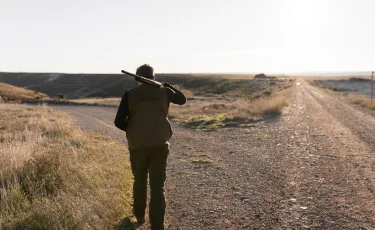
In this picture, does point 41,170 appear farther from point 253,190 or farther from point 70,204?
point 253,190

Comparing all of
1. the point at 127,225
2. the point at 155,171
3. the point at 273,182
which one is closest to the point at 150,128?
the point at 155,171

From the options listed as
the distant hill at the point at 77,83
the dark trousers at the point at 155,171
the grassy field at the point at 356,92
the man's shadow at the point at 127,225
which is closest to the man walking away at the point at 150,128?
the dark trousers at the point at 155,171

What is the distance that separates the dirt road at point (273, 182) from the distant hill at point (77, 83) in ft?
274

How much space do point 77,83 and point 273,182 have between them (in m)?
134

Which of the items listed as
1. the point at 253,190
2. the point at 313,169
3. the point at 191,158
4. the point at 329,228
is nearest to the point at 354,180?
the point at 313,169

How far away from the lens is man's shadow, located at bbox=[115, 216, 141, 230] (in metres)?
4.96

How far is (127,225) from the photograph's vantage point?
16.6 ft

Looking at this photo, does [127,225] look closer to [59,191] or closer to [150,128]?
[59,191]

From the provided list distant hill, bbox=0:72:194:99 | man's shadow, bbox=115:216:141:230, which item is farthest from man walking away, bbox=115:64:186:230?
distant hill, bbox=0:72:194:99

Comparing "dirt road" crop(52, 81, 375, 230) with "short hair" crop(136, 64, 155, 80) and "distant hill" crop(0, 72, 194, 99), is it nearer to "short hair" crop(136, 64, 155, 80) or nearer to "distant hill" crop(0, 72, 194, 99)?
"short hair" crop(136, 64, 155, 80)

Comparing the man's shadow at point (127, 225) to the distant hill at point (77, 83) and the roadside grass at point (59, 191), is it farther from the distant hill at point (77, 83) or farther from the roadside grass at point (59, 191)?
the distant hill at point (77, 83)

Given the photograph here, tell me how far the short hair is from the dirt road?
228cm

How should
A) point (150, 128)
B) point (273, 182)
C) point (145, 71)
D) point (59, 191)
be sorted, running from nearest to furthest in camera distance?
1. point (150, 128)
2. point (145, 71)
3. point (59, 191)
4. point (273, 182)

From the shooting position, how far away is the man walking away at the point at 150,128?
4469 millimetres
